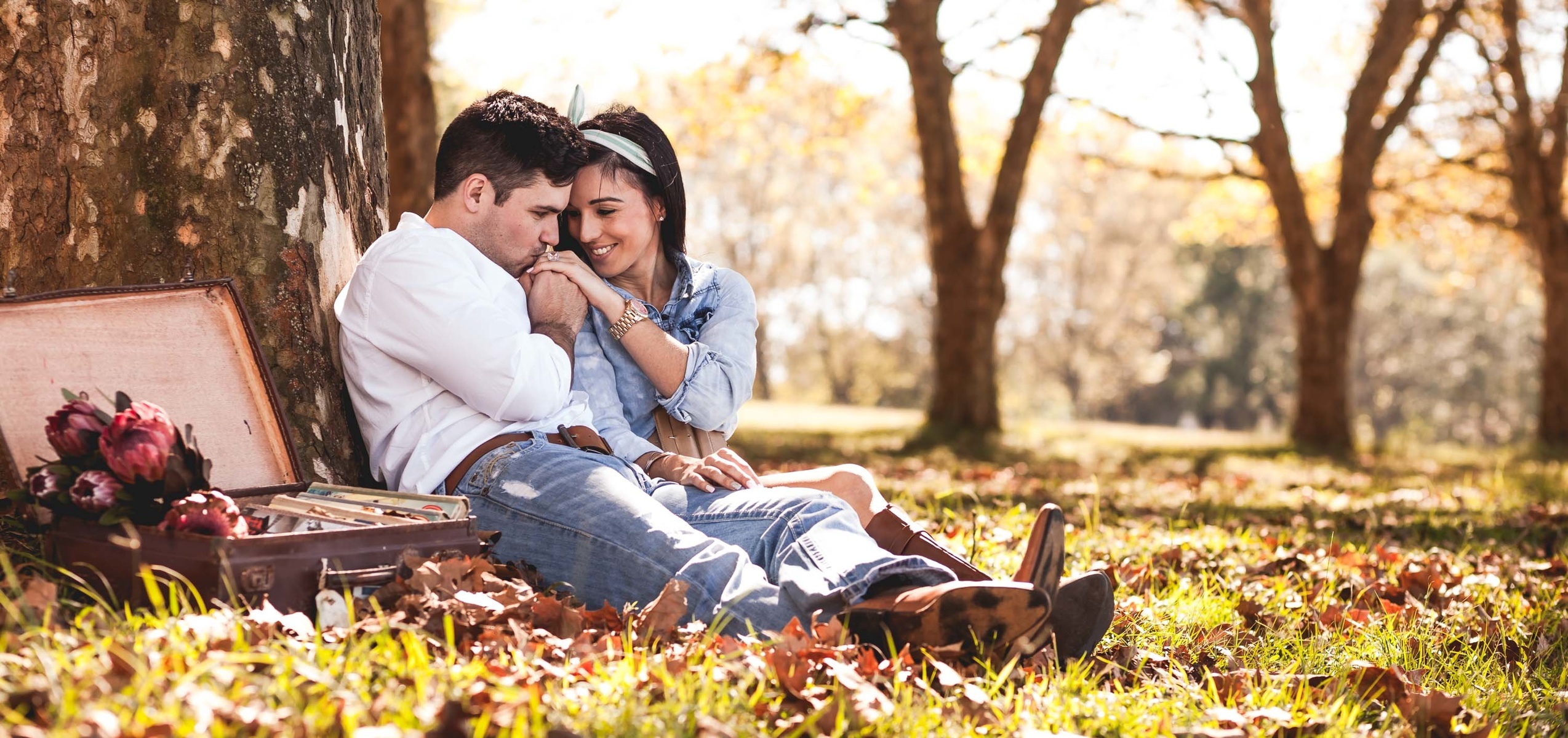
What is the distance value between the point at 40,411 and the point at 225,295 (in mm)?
532

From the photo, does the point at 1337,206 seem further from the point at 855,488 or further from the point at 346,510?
the point at 346,510

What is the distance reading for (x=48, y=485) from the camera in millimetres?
2486

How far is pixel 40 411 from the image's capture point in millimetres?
2803

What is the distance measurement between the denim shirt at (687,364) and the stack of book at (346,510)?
2.65ft

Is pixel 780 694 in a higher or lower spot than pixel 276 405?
lower

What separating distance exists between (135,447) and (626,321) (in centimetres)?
156

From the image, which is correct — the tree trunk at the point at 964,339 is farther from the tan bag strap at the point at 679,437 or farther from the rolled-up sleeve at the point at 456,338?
the rolled-up sleeve at the point at 456,338

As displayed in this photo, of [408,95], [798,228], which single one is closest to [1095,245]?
[798,228]

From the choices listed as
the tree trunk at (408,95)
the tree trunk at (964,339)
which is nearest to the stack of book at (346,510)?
the tree trunk at (408,95)

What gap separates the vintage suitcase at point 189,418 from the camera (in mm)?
2447

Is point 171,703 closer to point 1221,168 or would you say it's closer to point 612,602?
point 612,602

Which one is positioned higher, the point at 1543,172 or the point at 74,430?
the point at 1543,172

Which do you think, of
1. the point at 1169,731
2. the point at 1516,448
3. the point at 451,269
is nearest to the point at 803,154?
the point at 1516,448

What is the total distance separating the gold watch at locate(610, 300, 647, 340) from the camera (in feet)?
12.0
